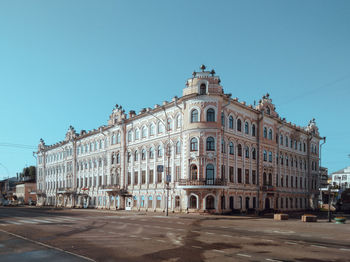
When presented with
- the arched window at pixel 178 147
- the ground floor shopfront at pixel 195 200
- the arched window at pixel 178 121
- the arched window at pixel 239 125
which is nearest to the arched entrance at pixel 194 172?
the ground floor shopfront at pixel 195 200

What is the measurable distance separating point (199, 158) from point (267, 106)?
18.9 meters

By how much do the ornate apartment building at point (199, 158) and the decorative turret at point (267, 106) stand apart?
0.16m

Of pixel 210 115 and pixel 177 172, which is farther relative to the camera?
pixel 177 172

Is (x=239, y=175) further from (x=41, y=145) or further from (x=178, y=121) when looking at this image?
(x=41, y=145)

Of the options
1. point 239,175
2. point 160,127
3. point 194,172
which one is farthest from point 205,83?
point 239,175

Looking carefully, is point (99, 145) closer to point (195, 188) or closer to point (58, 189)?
point (58, 189)

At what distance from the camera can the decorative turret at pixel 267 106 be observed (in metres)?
55.5

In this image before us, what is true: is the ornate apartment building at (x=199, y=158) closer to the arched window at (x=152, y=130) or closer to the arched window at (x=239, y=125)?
the arched window at (x=239, y=125)

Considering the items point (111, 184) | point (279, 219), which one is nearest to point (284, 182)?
point (279, 219)

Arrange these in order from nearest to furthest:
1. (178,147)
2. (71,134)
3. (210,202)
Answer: (210,202)
(178,147)
(71,134)

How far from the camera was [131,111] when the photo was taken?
60.1 m

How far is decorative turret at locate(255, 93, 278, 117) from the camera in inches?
2186

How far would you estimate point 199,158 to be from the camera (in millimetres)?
44438

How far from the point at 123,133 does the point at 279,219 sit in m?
32.4
